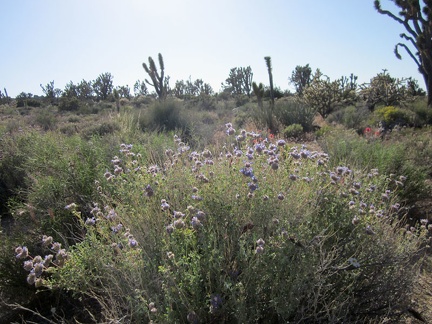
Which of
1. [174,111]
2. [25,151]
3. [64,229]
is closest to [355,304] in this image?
[64,229]

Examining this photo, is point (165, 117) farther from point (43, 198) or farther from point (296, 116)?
point (43, 198)

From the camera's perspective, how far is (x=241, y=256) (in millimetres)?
2053

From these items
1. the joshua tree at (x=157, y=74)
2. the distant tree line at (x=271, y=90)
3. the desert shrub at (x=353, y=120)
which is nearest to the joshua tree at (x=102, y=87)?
the distant tree line at (x=271, y=90)

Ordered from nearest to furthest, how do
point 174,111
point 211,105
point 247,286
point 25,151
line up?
point 247,286 < point 25,151 < point 174,111 < point 211,105

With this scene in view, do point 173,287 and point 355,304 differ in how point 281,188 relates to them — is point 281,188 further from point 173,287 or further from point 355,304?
point 173,287

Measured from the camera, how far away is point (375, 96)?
2095 centimetres

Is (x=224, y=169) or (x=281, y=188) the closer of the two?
(x=281, y=188)

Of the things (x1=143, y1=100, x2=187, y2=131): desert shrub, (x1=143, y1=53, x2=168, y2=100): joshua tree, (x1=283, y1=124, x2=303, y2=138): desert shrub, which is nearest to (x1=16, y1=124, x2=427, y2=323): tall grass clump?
(x1=283, y1=124, x2=303, y2=138): desert shrub

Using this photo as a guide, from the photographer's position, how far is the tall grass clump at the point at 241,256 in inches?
77.2

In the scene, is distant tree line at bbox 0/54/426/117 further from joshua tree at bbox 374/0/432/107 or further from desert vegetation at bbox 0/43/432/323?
desert vegetation at bbox 0/43/432/323

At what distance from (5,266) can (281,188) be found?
8.56ft

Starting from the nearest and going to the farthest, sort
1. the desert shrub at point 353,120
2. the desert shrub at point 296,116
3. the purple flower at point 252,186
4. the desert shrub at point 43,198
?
the purple flower at point 252,186 < the desert shrub at point 43,198 < the desert shrub at point 296,116 < the desert shrub at point 353,120

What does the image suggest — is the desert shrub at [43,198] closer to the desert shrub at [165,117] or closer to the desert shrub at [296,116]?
the desert shrub at [165,117]

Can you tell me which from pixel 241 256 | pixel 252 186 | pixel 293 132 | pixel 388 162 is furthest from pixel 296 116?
pixel 241 256
